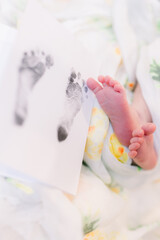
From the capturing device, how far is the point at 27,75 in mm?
526

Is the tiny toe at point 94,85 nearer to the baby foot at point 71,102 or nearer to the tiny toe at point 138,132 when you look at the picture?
the baby foot at point 71,102

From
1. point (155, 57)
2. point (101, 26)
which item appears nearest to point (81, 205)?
point (155, 57)

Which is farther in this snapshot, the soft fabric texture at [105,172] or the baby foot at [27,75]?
the soft fabric texture at [105,172]

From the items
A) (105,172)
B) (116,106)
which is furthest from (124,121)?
(105,172)

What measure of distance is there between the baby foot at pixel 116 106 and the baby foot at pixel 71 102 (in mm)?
31

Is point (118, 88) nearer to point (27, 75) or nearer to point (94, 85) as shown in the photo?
point (94, 85)

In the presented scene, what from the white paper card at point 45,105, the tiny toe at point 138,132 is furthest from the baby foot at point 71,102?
the tiny toe at point 138,132

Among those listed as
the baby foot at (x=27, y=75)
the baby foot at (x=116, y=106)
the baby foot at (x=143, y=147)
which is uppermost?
the baby foot at (x=27, y=75)

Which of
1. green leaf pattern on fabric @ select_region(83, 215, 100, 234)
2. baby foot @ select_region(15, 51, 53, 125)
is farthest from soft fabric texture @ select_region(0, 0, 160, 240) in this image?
baby foot @ select_region(15, 51, 53, 125)

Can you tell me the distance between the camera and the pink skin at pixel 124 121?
62 centimetres

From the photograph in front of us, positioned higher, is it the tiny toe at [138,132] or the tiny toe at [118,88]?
the tiny toe at [118,88]

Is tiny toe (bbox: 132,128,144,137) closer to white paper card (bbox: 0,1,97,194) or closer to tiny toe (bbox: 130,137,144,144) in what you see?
tiny toe (bbox: 130,137,144,144)

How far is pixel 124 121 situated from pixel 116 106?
4 cm

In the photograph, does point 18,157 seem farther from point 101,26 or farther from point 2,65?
point 101,26
